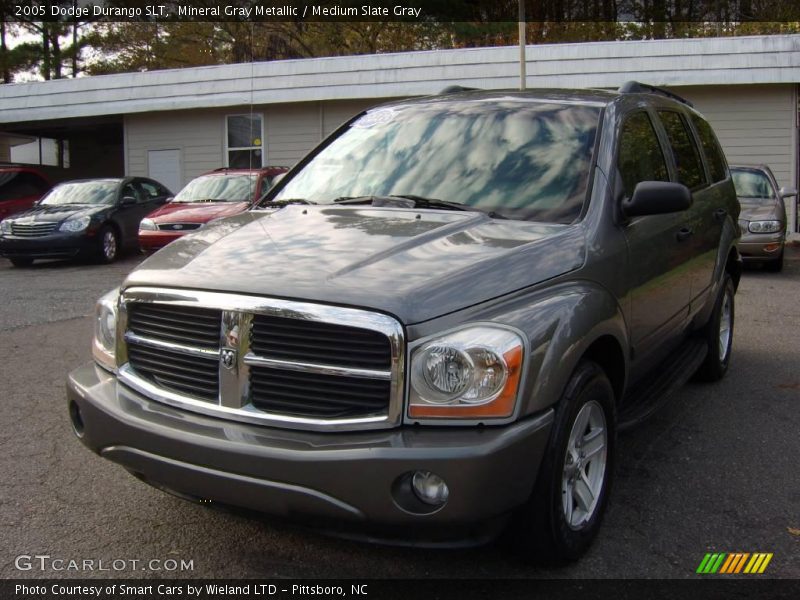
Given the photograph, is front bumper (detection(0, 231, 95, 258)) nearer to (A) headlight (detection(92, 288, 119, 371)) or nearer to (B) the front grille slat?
(A) headlight (detection(92, 288, 119, 371))

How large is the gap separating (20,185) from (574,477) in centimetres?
1627

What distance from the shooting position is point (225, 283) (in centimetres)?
278

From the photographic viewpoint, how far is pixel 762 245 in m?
11.2

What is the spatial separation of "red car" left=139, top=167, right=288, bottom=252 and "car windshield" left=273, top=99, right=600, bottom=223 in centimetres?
757

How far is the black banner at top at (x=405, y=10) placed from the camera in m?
29.0

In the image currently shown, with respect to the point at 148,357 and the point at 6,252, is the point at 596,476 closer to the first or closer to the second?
the point at 148,357

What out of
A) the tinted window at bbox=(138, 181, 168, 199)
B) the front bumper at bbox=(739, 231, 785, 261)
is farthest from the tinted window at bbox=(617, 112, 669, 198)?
the tinted window at bbox=(138, 181, 168, 199)

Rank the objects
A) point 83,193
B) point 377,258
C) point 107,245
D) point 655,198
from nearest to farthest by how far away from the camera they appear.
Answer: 1. point 377,258
2. point 655,198
3. point 107,245
4. point 83,193

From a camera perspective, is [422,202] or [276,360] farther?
[422,202]

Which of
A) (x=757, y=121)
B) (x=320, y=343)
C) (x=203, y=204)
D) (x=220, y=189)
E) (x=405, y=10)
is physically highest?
(x=405, y=10)

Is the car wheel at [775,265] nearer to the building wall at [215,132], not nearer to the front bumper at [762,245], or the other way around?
the front bumper at [762,245]

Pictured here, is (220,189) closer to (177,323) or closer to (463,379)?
(177,323)

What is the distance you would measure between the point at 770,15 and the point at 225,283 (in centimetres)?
3166

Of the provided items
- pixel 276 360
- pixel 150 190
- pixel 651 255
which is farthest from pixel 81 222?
pixel 276 360
